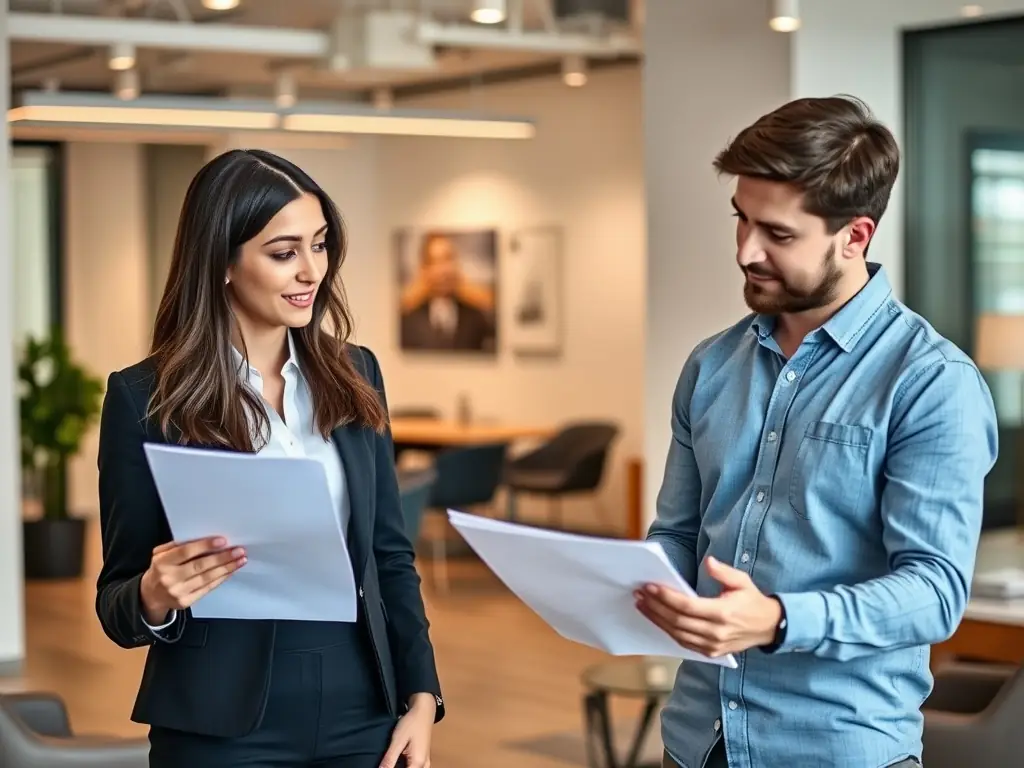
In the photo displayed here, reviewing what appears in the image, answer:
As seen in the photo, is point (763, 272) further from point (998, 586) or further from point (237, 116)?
point (237, 116)

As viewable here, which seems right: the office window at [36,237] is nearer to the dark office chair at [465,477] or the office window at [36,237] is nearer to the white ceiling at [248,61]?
the white ceiling at [248,61]

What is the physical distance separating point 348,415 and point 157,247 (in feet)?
39.3

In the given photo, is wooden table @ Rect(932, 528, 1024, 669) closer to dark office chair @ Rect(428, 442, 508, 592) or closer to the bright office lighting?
the bright office lighting

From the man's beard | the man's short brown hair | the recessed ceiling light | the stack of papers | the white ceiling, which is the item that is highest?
the white ceiling

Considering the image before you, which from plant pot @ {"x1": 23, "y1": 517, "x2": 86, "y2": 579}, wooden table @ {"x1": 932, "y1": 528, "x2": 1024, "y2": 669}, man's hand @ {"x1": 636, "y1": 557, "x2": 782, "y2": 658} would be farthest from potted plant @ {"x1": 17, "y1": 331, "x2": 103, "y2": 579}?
man's hand @ {"x1": 636, "y1": 557, "x2": 782, "y2": 658}

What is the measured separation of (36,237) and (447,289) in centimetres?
384

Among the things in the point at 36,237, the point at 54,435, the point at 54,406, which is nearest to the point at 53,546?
the point at 54,435

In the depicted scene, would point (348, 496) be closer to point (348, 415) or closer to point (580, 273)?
point (348, 415)

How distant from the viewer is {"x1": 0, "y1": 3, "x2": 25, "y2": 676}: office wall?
7129 mm

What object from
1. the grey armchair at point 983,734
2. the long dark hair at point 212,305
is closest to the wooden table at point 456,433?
the grey armchair at point 983,734

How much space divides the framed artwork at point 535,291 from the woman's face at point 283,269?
32.0 ft

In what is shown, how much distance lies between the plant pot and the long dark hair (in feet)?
27.3

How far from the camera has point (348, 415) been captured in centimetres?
249

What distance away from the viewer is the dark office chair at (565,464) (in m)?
10.7
